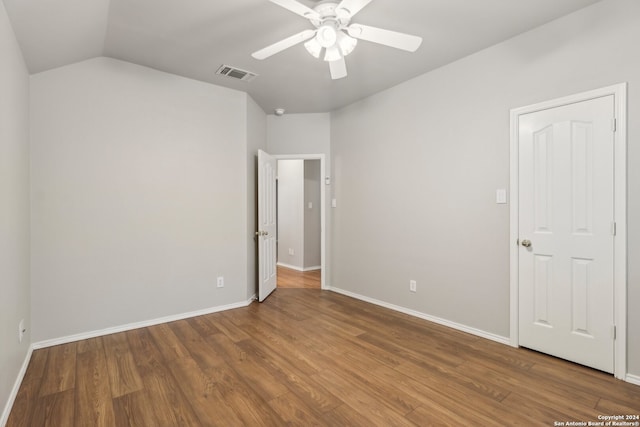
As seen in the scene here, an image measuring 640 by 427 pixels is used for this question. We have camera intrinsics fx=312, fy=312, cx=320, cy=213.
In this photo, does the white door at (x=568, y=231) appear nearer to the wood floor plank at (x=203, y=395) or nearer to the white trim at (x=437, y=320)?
the white trim at (x=437, y=320)

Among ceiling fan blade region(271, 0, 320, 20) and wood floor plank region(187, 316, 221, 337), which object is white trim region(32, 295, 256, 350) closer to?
wood floor plank region(187, 316, 221, 337)

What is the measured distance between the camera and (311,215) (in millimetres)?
6098

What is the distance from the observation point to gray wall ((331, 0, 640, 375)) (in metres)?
2.21

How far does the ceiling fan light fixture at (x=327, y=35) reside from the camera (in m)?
1.99

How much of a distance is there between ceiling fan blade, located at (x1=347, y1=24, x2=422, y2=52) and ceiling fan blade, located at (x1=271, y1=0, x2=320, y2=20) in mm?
258

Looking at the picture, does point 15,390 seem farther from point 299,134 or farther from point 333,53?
point 299,134

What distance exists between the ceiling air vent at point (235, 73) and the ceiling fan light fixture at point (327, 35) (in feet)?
4.86

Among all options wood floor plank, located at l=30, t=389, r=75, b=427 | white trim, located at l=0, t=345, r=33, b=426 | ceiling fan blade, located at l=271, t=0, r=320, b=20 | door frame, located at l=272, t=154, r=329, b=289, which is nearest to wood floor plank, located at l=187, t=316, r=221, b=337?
wood floor plank, located at l=30, t=389, r=75, b=427

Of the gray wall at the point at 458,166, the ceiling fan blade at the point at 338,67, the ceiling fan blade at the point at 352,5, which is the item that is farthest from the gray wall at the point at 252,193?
the ceiling fan blade at the point at 352,5

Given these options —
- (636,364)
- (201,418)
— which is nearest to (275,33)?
(201,418)

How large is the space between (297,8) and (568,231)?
99.3 inches

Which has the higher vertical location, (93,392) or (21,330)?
(21,330)

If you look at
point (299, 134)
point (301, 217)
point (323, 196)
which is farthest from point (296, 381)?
point (301, 217)

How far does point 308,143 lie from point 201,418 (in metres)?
3.68
